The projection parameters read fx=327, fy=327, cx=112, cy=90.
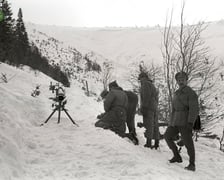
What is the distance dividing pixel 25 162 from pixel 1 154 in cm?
55

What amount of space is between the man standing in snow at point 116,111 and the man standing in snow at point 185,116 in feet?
6.20

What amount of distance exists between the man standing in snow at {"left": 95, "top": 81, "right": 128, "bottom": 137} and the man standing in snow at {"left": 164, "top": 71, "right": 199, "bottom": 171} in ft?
6.20

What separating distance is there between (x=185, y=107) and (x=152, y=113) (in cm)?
158

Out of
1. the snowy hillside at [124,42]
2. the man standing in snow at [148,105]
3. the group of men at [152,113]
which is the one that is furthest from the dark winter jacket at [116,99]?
the snowy hillside at [124,42]

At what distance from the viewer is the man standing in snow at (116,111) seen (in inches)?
317

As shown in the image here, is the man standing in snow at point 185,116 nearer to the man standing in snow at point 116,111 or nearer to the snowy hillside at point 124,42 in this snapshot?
the man standing in snow at point 116,111

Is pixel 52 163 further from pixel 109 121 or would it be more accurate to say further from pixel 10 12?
pixel 10 12

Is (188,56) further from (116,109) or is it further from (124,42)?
(124,42)

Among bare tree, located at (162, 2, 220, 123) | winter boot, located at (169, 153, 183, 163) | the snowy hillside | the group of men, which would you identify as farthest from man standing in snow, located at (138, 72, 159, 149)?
the snowy hillside

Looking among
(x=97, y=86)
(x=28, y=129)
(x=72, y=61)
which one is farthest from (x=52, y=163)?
(x=72, y=61)

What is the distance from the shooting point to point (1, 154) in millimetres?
5031

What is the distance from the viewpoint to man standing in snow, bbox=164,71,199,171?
5.96 meters

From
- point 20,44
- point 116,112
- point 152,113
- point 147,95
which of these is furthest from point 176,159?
point 20,44

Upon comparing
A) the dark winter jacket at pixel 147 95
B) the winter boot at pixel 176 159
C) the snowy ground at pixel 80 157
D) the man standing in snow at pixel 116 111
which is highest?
the dark winter jacket at pixel 147 95
